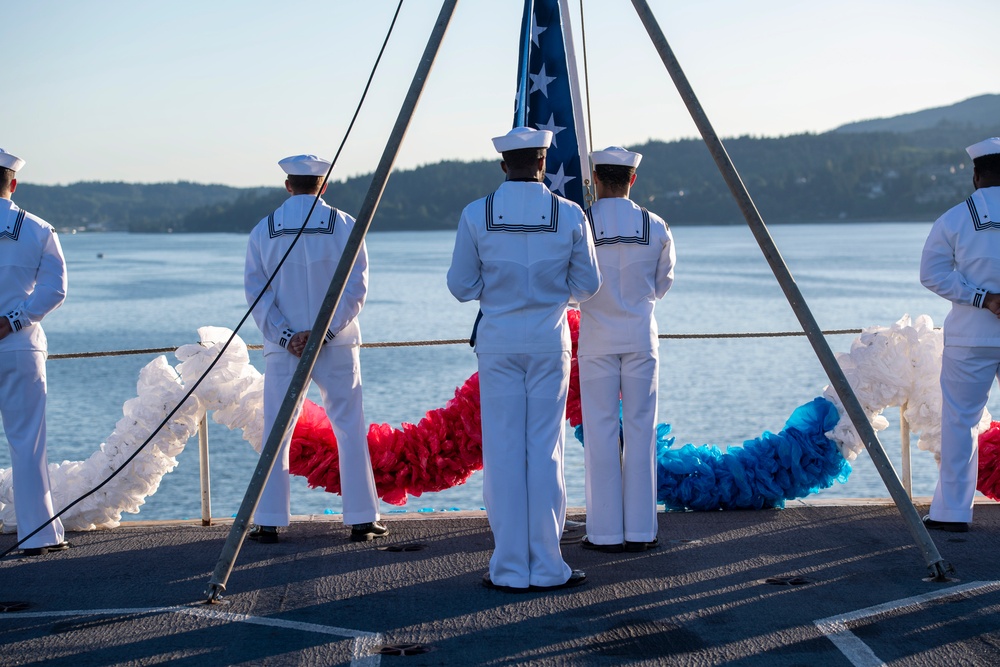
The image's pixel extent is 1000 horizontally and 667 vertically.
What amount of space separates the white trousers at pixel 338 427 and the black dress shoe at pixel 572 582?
1454mm

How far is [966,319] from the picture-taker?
638 centimetres

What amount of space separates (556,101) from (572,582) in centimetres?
267

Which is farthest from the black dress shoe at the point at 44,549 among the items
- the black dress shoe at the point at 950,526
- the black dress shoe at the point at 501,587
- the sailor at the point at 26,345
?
the black dress shoe at the point at 950,526

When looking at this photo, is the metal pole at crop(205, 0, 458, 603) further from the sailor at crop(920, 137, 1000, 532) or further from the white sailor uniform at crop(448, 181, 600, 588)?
the sailor at crop(920, 137, 1000, 532)

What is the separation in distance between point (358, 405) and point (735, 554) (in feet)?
7.11

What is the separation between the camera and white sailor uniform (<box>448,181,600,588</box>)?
543 centimetres

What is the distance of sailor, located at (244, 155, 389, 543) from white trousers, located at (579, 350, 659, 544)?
1.25 meters

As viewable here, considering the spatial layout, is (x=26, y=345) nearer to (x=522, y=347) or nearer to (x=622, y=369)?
(x=522, y=347)

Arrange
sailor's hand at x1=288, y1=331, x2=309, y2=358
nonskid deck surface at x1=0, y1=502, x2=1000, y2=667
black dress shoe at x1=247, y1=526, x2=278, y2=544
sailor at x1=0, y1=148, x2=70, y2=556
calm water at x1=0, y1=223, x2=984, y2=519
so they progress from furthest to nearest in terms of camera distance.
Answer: calm water at x1=0, y1=223, x2=984, y2=519 < black dress shoe at x1=247, y1=526, x2=278, y2=544 < sailor's hand at x1=288, y1=331, x2=309, y2=358 < sailor at x1=0, y1=148, x2=70, y2=556 < nonskid deck surface at x1=0, y1=502, x2=1000, y2=667

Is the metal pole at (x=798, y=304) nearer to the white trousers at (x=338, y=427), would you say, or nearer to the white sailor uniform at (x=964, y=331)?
the white sailor uniform at (x=964, y=331)

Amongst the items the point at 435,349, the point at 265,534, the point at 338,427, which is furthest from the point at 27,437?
the point at 435,349

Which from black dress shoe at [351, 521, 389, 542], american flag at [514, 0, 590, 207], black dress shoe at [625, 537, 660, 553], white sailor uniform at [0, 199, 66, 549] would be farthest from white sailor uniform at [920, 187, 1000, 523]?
white sailor uniform at [0, 199, 66, 549]

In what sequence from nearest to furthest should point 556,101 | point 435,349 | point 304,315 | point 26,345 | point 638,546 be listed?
point 638,546 < point 26,345 < point 304,315 < point 556,101 < point 435,349

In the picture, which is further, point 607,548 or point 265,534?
point 265,534
